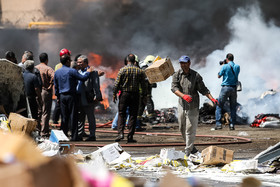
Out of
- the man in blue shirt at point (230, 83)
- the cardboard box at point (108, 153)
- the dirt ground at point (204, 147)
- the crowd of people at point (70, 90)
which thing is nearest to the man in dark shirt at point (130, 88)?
the dirt ground at point (204, 147)

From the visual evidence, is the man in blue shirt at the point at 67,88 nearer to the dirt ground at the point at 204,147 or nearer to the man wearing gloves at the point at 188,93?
the dirt ground at the point at 204,147

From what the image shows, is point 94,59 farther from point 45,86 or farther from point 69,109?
point 69,109

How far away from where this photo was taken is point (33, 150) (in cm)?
178

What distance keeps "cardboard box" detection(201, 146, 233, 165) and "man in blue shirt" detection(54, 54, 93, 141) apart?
386 cm

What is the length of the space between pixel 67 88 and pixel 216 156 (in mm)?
4181

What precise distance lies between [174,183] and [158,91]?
1908cm

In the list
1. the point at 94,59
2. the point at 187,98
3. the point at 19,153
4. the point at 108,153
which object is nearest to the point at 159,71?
the point at 187,98

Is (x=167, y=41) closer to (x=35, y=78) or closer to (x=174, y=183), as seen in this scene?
(x=35, y=78)

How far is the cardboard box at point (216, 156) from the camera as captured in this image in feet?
24.0

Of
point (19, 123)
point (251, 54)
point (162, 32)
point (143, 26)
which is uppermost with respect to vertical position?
point (143, 26)

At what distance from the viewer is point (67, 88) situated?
10672 mm

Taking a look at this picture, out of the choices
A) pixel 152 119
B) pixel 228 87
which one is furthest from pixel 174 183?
pixel 152 119

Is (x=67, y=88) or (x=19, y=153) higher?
(x=67, y=88)

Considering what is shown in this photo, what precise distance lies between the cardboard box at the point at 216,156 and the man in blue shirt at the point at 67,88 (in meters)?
3.86
